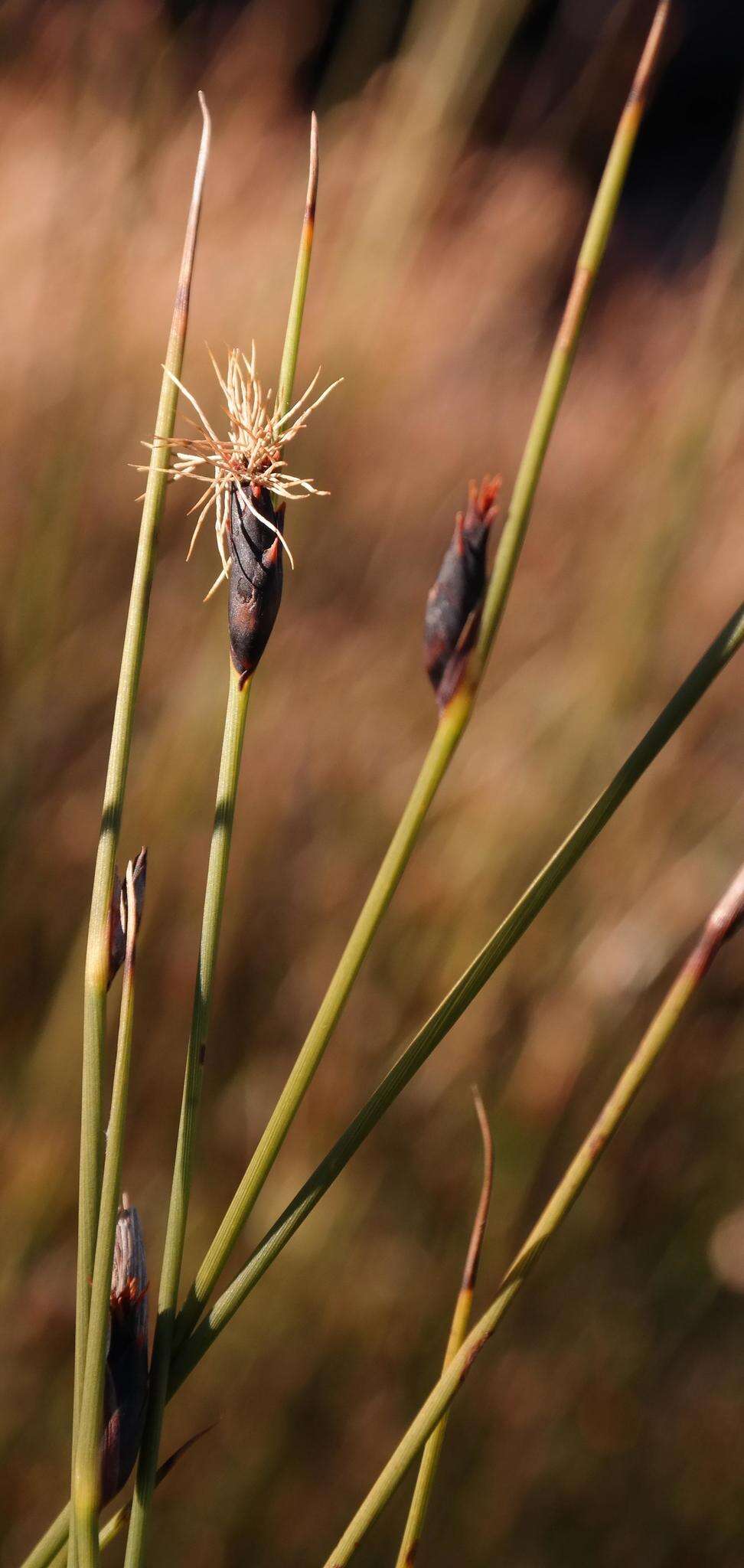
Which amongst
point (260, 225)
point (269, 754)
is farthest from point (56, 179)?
point (269, 754)

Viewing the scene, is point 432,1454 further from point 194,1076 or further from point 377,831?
point 377,831

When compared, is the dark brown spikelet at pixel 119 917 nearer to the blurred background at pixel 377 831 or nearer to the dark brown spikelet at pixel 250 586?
the dark brown spikelet at pixel 250 586

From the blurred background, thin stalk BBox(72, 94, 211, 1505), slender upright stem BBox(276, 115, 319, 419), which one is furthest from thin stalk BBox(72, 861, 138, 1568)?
the blurred background

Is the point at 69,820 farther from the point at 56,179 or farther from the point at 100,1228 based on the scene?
the point at 100,1228

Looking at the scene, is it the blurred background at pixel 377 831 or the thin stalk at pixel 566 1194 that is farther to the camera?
the blurred background at pixel 377 831

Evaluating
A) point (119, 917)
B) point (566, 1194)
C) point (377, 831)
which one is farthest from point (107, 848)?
point (377, 831)

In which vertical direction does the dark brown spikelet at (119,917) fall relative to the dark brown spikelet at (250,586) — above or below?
below

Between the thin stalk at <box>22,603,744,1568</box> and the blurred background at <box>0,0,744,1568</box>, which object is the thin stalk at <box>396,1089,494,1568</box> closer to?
the thin stalk at <box>22,603,744,1568</box>

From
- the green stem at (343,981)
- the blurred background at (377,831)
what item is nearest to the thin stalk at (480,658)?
the green stem at (343,981)
